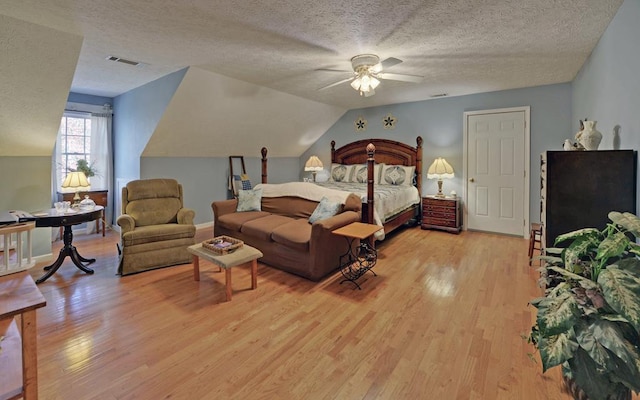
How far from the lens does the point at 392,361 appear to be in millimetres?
1963

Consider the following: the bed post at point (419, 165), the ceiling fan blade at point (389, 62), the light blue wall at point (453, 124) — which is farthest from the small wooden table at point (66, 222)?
the bed post at point (419, 165)

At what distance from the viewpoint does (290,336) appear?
2.24 meters

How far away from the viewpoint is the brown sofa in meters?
3.22

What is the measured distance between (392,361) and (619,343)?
1191 millimetres

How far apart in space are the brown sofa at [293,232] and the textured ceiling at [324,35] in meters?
1.76

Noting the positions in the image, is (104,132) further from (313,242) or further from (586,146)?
(586,146)

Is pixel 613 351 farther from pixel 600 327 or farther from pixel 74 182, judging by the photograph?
pixel 74 182

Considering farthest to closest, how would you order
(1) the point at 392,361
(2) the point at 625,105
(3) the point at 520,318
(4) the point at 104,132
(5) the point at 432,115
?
(5) the point at 432,115 → (4) the point at 104,132 → (3) the point at 520,318 → (2) the point at 625,105 → (1) the point at 392,361

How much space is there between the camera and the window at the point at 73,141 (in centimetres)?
494

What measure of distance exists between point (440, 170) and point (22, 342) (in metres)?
5.34

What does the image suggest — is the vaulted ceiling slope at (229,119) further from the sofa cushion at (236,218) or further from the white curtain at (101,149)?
the sofa cushion at (236,218)

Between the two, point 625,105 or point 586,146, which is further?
point 586,146

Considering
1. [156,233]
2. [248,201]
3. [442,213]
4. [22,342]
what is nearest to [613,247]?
[22,342]

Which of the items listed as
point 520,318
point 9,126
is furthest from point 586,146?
point 9,126
